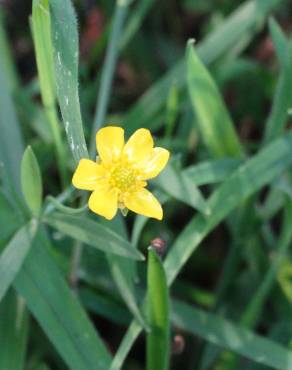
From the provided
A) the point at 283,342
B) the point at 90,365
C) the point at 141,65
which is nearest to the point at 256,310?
the point at 283,342

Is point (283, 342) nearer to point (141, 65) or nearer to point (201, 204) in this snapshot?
point (201, 204)

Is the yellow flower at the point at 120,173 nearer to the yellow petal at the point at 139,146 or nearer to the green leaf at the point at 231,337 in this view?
the yellow petal at the point at 139,146

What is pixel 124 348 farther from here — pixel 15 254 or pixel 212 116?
pixel 212 116

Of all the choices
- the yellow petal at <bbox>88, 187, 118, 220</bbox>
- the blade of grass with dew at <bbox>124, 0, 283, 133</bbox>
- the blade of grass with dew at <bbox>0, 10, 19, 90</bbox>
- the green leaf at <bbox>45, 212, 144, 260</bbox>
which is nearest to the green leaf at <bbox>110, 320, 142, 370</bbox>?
the green leaf at <bbox>45, 212, 144, 260</bbox>

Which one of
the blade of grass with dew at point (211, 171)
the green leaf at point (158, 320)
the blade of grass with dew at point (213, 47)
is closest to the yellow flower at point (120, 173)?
the green leaf at point (158, 320)

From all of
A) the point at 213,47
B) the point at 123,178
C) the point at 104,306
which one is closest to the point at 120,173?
the point at 123,178

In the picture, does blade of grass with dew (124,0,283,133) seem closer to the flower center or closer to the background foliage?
the background foliage
